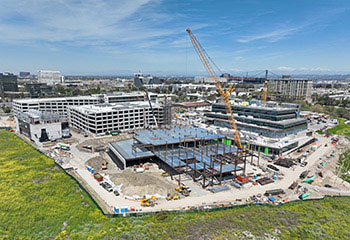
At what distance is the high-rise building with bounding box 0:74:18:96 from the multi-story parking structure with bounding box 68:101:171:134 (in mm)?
123323

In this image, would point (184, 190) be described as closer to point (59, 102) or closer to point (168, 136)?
point (168, 136)

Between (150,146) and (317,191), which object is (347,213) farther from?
(150,146)

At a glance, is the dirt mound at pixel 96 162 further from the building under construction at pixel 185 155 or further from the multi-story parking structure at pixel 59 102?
the multi-story parking structure at pixel 59 102

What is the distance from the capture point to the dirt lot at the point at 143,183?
39.5m

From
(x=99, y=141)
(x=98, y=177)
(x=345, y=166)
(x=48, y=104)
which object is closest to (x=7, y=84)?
(x=48, y=104)

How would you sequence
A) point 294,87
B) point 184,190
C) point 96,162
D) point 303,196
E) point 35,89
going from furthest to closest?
point 294,87 < point 35,89 < point 96,162 < point 184,190 < point 303,196

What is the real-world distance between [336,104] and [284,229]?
150m

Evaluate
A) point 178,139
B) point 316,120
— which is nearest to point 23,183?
point 178,139

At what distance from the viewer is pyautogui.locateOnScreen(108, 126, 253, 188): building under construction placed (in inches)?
1779

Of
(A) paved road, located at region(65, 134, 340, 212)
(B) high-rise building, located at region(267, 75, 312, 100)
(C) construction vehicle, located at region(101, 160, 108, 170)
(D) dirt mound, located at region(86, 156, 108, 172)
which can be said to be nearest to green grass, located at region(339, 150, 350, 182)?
(A) paved road, located at region(65, 134, 340, 212)

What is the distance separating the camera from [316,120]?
106 m

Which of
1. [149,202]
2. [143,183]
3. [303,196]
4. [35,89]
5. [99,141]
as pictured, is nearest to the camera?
[149,202]

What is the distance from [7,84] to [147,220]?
196749 millimetres

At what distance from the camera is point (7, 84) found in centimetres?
17238
